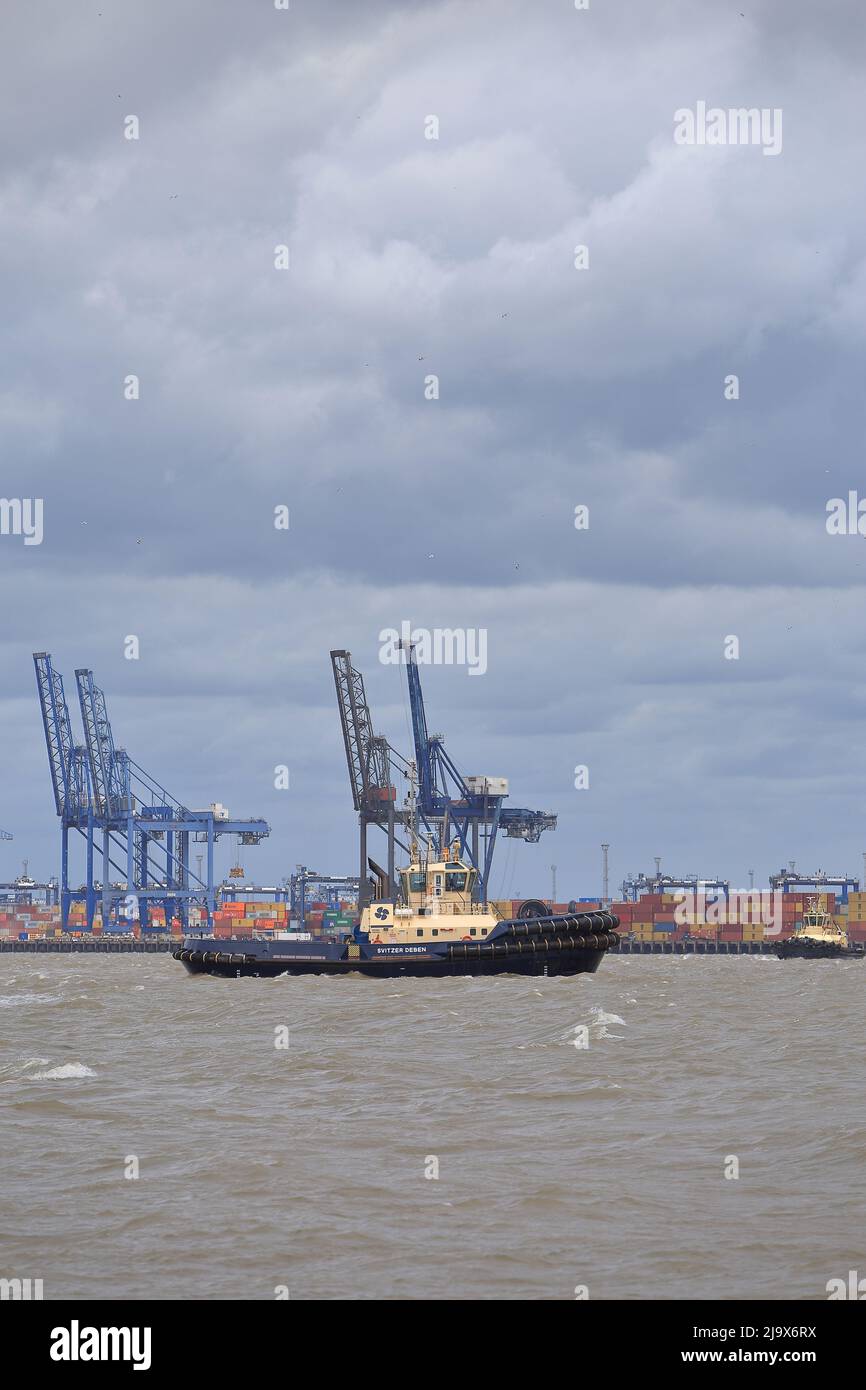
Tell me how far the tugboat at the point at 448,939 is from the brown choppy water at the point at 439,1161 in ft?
85.5

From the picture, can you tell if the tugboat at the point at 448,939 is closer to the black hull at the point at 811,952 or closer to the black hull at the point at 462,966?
the black hull at the point at 462,966

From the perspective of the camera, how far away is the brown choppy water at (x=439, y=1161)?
14.1 m

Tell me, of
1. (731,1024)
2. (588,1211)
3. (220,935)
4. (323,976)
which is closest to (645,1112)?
(588,1211)

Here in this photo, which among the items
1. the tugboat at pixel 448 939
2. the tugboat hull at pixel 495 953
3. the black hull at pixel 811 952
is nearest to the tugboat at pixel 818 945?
the black hull at pixel 811 952

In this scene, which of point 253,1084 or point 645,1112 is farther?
point 253,1084

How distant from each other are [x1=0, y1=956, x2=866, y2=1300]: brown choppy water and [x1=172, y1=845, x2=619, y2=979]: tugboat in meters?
26.1

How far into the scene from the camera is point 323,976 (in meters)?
70.0

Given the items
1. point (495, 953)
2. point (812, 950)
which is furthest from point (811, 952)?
point (495, 953)

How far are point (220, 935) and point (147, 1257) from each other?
179 metres

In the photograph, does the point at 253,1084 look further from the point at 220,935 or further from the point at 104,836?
the point at 220,935

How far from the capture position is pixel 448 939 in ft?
217

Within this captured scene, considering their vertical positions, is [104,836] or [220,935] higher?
[104,836]
